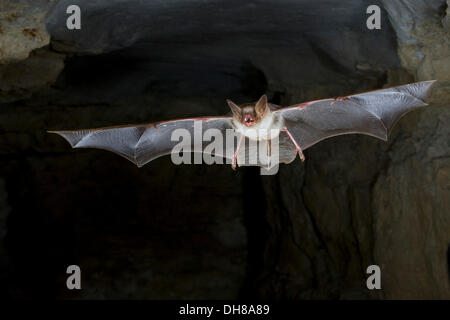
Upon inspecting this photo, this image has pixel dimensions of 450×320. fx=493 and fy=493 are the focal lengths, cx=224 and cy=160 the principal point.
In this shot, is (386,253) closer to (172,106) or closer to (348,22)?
(348,22)

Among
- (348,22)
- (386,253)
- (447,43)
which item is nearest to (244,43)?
(348,22)

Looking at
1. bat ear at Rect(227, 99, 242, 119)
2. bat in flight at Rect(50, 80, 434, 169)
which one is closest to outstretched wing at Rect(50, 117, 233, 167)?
bat in flight at Rect(50, 80, 434, 169)

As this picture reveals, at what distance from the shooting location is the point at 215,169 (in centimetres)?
698

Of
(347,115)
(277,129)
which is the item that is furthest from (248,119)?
(347,115)

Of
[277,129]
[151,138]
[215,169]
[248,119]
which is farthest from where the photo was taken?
[215,169]

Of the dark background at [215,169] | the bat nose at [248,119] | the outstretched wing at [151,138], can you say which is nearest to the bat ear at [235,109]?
the bat nose at [248,119]

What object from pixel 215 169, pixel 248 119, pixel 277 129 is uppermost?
pixel 215 169

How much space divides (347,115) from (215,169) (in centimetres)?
376

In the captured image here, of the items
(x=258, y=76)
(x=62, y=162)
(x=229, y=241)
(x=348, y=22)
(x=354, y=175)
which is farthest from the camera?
(x=229, y=241)

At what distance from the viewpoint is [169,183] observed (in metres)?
6.89

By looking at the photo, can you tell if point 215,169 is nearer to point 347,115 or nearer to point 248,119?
point 347,115
